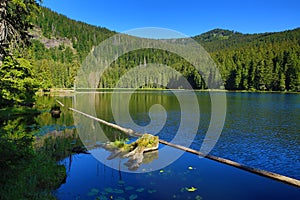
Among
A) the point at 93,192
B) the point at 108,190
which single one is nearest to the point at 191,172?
the point at 108,190

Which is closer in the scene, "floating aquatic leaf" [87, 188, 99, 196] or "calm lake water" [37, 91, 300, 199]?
"floating aquatic leaf" [87, 188, 99, 196]

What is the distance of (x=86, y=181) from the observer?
1389cm

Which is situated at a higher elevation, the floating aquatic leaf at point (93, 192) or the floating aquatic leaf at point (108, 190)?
the floating aquatic leaf at point (108, 190)

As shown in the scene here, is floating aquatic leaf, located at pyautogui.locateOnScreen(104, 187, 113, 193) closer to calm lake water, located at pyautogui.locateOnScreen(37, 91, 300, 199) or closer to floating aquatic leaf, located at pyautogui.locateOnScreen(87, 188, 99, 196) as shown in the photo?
calm lake water, located at pyautogui.locateOnScreen(37, 91, 300, 199)

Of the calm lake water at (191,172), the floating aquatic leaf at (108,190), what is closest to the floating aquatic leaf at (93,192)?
the calm lake water at (191,172)

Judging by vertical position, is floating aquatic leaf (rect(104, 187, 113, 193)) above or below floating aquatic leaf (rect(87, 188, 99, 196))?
above

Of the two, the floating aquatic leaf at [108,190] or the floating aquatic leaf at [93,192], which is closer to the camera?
the floating aquatic leaf at [93,192]

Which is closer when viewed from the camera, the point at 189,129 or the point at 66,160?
the point at 66,160

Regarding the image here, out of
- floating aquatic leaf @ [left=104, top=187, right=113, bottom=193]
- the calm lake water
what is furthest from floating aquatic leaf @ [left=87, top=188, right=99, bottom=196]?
floating aquatic leaf @ [left=104, top=187, right=113, bottom=193]

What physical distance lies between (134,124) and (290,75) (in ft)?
346

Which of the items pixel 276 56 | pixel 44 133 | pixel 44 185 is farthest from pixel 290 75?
pixel 44 185

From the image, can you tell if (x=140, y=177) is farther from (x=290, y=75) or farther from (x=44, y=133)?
(x=290, y=75)

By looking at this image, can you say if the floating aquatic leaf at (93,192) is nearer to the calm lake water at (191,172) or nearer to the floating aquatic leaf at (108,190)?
the calm lake water at (191,172)

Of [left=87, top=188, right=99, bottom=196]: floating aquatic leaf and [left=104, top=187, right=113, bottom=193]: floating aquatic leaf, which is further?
[left=104, top=187, right=113, bottom=193]: floating aquatic leaf
